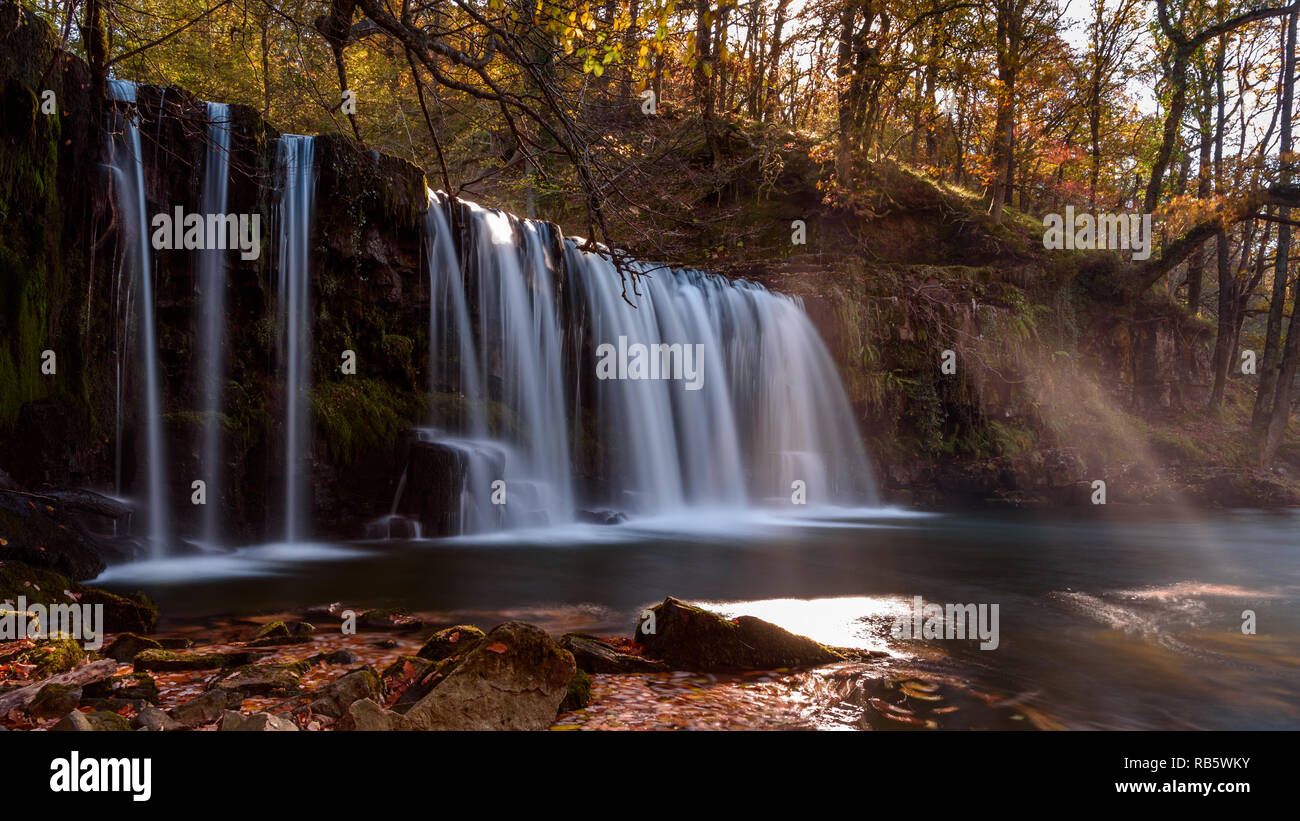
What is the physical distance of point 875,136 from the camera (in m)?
23.9

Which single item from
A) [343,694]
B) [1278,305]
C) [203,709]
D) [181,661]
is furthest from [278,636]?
[1278,305]

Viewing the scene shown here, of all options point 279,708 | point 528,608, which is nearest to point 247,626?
point 528,608

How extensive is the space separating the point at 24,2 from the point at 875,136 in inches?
874

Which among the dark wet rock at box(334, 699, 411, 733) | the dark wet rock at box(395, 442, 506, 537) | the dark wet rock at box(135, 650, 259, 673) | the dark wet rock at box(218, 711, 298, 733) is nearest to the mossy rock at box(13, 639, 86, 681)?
the dark wet rock at box(135, 650, 259, 673)

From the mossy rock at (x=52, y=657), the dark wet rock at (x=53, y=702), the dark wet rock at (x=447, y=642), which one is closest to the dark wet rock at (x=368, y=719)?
the dark wet rock at (x=447, y=642)

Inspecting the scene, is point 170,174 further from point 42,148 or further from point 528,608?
point 528,608

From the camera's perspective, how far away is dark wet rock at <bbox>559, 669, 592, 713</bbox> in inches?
141

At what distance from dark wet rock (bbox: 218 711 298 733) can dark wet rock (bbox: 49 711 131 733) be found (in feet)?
1.30

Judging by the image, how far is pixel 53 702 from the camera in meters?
3.21

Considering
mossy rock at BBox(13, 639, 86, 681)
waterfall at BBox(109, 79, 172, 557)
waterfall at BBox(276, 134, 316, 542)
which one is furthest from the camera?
waterfall at BBox(276, 134, 316, 542)

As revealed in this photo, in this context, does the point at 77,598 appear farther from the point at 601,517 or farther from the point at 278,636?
the point at 601,517

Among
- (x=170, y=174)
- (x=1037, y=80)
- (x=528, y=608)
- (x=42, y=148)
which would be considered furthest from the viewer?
(x=1037, y=80)

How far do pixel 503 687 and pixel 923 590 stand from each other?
581 cm

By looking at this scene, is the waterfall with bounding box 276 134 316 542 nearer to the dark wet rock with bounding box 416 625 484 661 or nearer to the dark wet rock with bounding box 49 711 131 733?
the dark wet rock with bounding box 416 625 484 661
